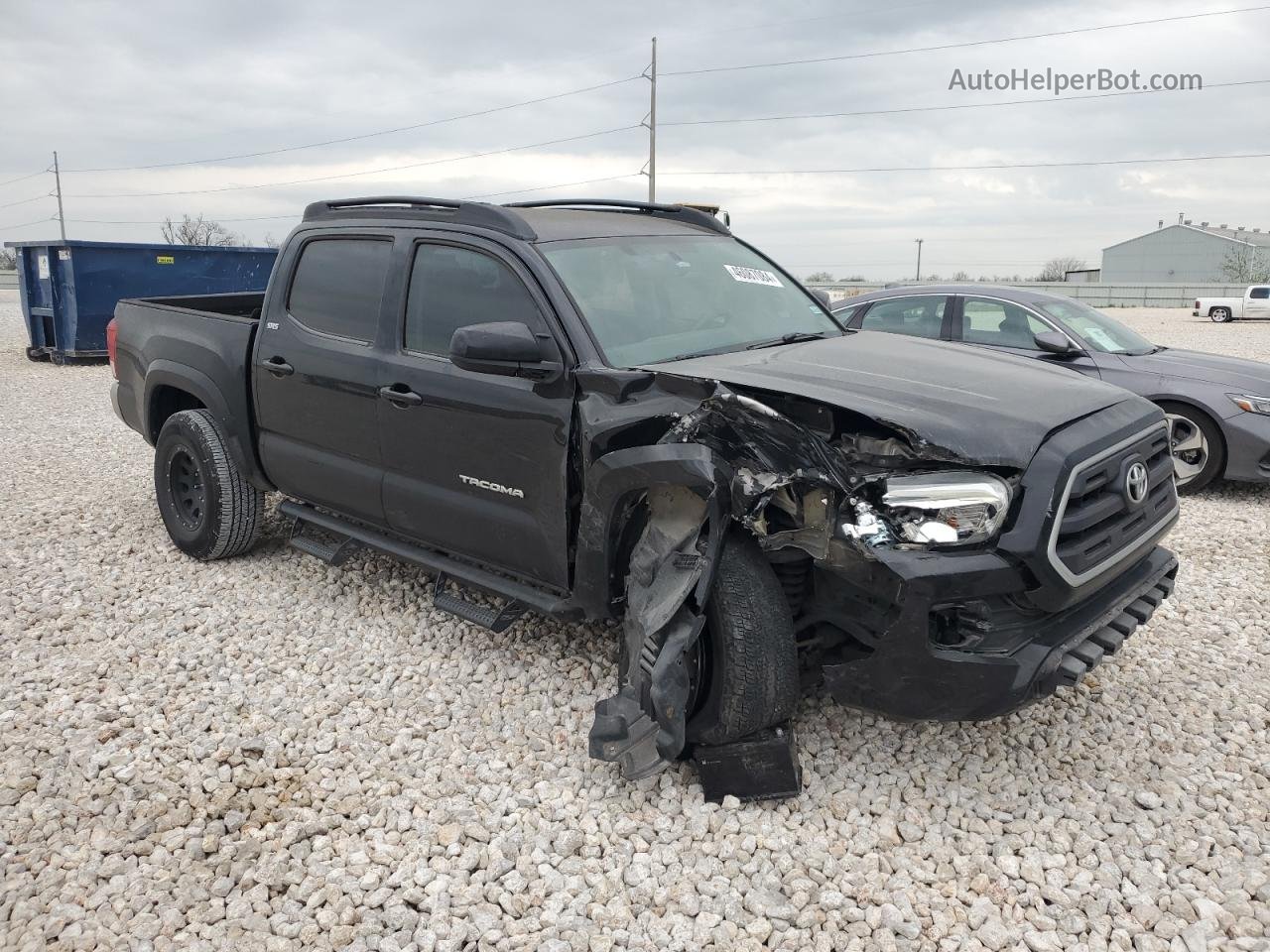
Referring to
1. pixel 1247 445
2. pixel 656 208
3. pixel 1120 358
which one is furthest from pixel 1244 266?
pixel 656 208

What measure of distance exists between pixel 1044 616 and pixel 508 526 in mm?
1969

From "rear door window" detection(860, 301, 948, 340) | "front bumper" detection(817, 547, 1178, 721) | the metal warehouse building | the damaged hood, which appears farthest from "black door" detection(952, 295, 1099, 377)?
the metal warehouse building

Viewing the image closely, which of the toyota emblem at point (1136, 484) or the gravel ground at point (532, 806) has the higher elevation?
the toyota emblem at point (1136, 484)

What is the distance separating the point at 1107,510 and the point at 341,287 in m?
3.44

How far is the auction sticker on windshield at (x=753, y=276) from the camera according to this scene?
4.45 meters

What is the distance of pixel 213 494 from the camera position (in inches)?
210

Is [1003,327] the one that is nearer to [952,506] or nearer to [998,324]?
[998,324]

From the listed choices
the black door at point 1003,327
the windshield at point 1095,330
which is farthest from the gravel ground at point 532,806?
the windshield at point 1095,330

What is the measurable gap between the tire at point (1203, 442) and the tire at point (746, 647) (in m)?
4.90

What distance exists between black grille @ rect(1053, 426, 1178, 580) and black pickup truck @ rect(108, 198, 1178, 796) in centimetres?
1

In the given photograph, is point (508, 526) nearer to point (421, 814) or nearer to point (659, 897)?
point (421, 814)

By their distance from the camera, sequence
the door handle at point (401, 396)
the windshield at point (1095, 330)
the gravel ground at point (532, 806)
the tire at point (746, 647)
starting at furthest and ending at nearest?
1. the windshield at point (1095, 330)
2. the door handle at point (401, 396)
3. the tire at point (746, 647)
4. the gravel ground at point (532, 806)

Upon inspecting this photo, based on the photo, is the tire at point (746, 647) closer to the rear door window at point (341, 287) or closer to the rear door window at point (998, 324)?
the rear door window at point (341, 287)

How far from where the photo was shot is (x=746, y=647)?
3.10m
